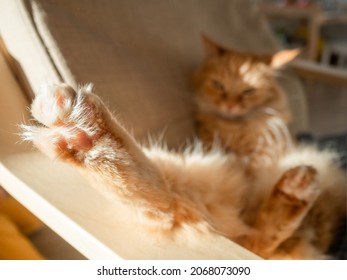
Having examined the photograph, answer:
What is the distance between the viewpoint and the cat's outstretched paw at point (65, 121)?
0.53m

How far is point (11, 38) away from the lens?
27.9 inches

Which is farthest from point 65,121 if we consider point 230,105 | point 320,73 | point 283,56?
point 320,73

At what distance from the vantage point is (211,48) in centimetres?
115

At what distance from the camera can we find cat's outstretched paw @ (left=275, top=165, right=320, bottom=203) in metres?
0.77

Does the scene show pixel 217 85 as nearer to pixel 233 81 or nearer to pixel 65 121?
pixel 233 81

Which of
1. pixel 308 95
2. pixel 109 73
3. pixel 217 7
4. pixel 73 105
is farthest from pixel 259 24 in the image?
pixel 73 105

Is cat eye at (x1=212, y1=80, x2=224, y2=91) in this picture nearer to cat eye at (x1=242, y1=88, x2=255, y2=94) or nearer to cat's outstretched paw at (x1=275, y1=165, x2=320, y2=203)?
cat eye at (x1=242, y1=88, x2=255, y2=94)

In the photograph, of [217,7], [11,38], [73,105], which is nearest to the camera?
[73,105]

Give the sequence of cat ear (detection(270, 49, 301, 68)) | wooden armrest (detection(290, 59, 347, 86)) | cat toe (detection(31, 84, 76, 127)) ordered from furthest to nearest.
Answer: wooden armrest (detection(290, 59, 347, 86)) → cat ear (detection(270, 49, 301, 68)) → cat toe (detection(31, 84, 76, 127))

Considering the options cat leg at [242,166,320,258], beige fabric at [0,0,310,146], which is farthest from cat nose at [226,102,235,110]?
cat leg at [242,166,320,258]

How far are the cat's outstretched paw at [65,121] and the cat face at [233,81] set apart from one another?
2.11 feet

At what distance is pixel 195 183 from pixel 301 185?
23 cm
